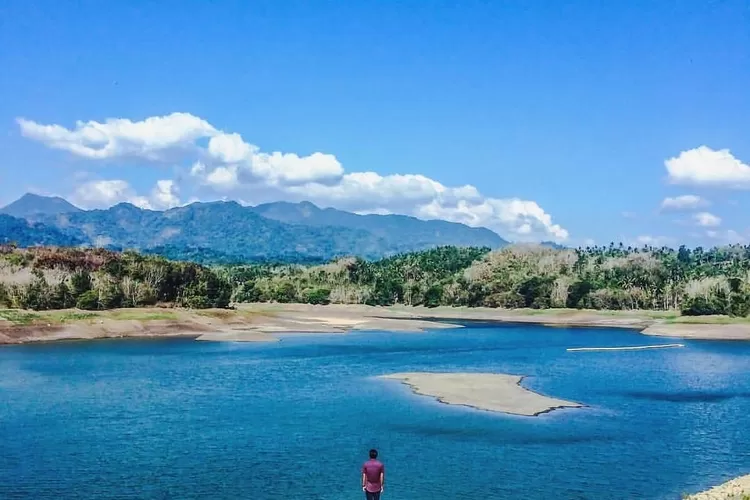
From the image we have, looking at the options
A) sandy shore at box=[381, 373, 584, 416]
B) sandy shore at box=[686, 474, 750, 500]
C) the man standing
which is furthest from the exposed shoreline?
the man standing

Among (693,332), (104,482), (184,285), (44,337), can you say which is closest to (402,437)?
(104,482)

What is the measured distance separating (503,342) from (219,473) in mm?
81545

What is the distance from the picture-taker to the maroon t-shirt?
27234mm

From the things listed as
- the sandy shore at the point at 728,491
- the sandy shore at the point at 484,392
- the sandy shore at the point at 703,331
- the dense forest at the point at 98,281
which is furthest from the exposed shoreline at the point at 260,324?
the sandy shore at the point at 728,491

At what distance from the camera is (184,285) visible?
15025cm

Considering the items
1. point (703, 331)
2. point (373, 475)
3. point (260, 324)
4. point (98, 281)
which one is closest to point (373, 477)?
point (373, 475)

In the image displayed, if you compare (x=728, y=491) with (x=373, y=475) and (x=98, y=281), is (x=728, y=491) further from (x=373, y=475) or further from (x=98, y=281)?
(x=98, y=281)

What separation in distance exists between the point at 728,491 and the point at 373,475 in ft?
52.0

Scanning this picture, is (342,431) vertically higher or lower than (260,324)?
lower

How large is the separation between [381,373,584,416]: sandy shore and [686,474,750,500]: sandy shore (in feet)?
59.1

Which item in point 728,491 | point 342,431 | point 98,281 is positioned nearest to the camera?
point 728,491

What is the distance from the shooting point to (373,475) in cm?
2730

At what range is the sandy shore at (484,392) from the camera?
54.6 m

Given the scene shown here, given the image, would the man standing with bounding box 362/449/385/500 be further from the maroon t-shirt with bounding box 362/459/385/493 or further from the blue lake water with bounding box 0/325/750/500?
the blue lake water with bounding box 0/325/750/500
